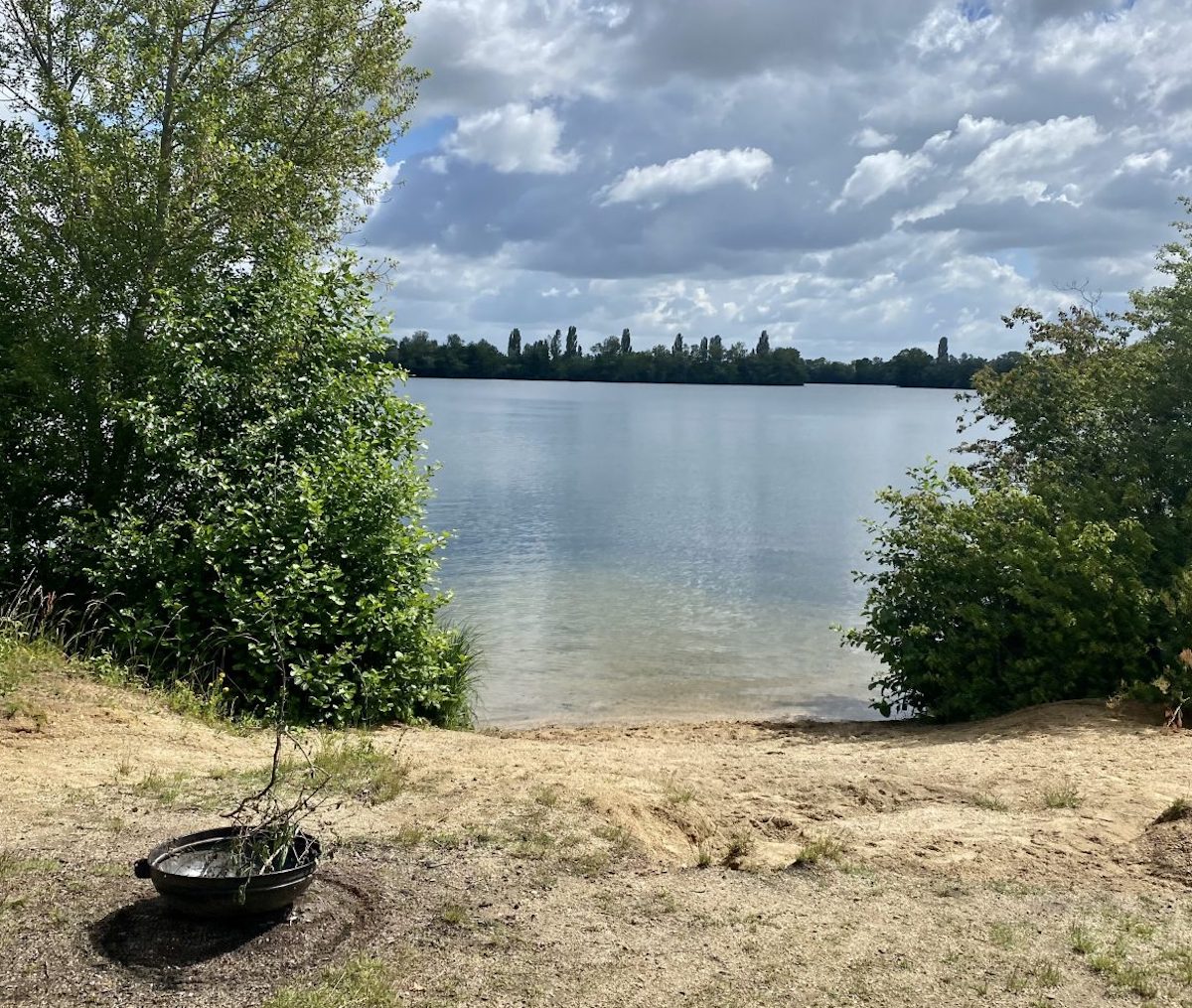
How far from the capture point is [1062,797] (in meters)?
7.88

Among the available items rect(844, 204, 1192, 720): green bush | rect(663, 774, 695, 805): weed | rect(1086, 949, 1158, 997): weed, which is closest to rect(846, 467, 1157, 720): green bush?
rect(844, 204, 1192, 720): green bush

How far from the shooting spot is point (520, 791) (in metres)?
7.40

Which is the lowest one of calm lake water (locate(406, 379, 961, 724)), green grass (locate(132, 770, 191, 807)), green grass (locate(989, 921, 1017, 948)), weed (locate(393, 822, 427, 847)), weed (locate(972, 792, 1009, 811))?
calm lake water (locate(406, 379, 961, 724))

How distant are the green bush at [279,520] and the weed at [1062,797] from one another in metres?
6.26

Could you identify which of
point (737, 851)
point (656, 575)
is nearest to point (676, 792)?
point (737, 851)

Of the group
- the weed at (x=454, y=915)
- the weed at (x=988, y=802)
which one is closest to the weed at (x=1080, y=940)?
the weed at (x=988, y=802)

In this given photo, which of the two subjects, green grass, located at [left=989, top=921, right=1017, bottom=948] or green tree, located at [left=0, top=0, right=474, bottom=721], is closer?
green grass, located at [left=989, top=921, right=1017, bottom=948]

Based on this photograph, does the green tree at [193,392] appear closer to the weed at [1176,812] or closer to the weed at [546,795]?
the weed at [546,795]

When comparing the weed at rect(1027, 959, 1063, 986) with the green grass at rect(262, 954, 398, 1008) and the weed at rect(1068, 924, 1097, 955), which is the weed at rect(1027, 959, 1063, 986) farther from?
the green grass at rect(262, 954, 398, 1008)

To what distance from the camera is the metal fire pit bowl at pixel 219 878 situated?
4961 millimetres

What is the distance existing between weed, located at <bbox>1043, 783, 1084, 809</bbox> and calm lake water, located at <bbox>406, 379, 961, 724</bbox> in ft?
24.9

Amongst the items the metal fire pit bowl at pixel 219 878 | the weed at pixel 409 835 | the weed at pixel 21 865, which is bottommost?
the weed at pixel 409 835

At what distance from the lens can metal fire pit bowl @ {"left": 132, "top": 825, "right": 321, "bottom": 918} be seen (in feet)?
16.3

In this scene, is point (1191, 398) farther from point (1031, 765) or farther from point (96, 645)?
point (96, 645)
